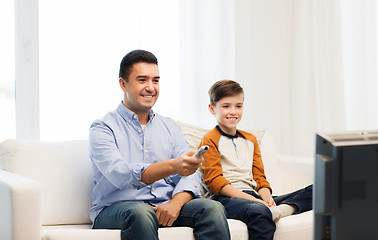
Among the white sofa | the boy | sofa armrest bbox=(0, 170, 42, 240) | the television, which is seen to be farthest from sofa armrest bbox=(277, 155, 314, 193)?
the television

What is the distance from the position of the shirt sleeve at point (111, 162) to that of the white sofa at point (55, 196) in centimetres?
20

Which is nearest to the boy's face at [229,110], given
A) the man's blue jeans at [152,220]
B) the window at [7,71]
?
the man's blue jeans at [152,220]

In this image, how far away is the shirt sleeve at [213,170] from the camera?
2135 mm

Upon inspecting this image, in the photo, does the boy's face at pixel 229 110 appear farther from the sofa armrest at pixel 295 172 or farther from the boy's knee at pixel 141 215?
the boy's knee at pixel 141 215

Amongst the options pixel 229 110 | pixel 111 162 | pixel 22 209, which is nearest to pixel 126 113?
pixel 111 162

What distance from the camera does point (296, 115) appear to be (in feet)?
11.8

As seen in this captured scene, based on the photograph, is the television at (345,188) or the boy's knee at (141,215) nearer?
the television at (345,188)

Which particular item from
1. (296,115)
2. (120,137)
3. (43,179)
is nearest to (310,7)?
(296,115)

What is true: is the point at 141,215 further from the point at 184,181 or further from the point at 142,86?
the point at 142,86

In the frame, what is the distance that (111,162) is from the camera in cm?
180

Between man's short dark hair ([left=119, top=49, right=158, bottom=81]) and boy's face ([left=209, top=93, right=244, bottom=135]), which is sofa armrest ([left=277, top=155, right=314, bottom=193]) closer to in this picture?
boy's face ([left=209, top=93, right=244, bottom=135])

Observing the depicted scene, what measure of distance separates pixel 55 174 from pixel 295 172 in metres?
1.26

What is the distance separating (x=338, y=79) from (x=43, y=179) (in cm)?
226

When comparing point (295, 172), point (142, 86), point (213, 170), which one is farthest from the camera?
point (295, 172)
